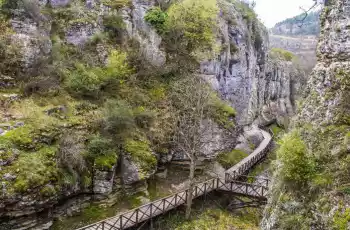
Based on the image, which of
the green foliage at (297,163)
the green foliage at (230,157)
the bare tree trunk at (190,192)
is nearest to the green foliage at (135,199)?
the bare tree trunk at (190,192)

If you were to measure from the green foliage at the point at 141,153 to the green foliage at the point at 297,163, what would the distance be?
991 centimetres

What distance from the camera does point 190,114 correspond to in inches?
866

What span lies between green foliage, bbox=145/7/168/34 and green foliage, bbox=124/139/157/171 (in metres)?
11.5

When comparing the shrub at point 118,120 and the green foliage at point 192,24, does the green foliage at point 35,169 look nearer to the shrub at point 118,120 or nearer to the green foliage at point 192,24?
the shrub at point 118,120

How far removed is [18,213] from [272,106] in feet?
150

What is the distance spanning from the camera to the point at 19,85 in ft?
58.5

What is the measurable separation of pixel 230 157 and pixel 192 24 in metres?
12.3

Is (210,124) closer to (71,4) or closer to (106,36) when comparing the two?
(106,36)

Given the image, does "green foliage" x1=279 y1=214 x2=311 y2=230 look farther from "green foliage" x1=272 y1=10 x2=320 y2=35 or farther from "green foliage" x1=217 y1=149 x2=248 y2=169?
"green foliage" x1=272 y1=10 x2=320 y2=35

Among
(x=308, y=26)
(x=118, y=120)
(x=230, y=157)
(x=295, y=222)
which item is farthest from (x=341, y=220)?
(x=308, y=26)

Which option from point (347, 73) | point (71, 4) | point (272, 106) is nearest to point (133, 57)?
point (71, 4)

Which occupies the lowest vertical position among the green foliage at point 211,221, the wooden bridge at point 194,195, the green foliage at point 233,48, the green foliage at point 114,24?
the green foliage at point 211,221

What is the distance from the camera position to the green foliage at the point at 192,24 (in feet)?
88.3

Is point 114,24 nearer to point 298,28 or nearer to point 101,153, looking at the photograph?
point 101,153
